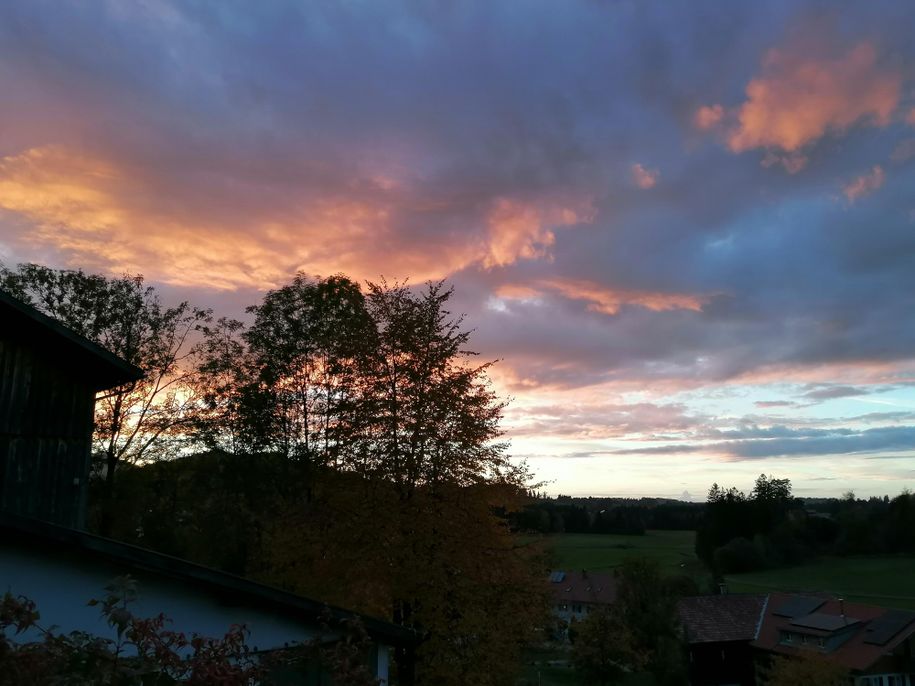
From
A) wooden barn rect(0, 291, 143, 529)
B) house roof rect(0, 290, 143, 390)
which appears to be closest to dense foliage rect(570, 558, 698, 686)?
wooden barn rect(0, 291, 143, 529)

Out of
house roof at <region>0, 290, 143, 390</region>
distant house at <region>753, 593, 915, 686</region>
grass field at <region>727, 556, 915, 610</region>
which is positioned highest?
house roof at <region>0, 290, 143, 390</region>

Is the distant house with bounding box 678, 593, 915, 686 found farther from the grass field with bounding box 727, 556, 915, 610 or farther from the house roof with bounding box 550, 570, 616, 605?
the grass field with bounding box 727, 556, 915, 610

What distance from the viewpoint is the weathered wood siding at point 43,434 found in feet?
48.6

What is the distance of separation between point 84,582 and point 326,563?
830 cm

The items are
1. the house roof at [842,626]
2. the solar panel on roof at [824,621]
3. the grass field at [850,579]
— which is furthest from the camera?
the grass field at [850,579]

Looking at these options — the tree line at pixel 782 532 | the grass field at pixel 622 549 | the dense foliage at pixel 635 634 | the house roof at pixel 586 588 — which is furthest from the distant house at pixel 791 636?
the tree line at pixel 782 532

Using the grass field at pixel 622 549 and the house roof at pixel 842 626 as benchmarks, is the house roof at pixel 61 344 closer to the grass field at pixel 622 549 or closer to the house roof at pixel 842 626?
the house roof at pixel 842 626

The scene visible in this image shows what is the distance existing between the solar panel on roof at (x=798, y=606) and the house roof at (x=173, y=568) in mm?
60876

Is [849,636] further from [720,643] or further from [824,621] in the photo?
[720,643]

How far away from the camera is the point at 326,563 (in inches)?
655

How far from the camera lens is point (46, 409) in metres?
15.5

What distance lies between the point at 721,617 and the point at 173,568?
203 ft

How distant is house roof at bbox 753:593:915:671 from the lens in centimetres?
5034

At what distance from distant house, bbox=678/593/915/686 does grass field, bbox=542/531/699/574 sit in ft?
104
